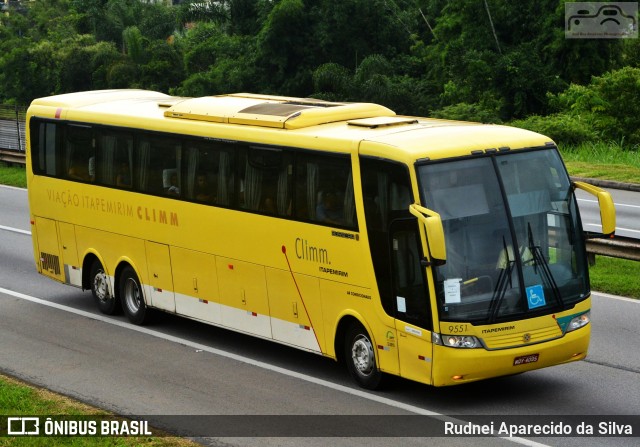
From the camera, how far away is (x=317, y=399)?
1315 cm

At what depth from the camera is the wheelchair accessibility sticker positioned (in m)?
12.4

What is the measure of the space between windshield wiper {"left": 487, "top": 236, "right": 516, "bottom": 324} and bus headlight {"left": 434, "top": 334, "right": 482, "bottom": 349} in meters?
0.26

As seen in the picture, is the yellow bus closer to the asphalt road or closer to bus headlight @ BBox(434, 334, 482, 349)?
bus headlight @ BBox(434, 334, 482, 349)

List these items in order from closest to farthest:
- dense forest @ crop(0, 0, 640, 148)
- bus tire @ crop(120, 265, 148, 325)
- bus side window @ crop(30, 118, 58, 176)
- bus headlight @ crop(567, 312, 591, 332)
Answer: bus headlight @ crop(567, 312, 591, 332), bus tire @ crop(120, 265, 148, 325), bus side window @ crop(30, 118, 58, 176), dense forest @ crop(0, 0, 640, 148)

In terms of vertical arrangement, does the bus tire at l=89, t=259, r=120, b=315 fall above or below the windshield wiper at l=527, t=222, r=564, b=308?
below

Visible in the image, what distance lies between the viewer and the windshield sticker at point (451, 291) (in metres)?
12.1

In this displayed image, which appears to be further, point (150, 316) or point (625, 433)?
point (150, 316)

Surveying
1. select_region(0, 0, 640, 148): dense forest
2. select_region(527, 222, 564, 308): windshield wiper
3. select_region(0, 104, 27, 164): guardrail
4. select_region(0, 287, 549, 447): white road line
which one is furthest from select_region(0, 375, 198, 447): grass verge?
select_region(0, 0, 640, 148): dense forest

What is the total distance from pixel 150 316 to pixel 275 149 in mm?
4272

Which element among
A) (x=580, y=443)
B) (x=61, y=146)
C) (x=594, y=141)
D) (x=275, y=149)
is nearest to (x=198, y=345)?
(x=275, y=149)

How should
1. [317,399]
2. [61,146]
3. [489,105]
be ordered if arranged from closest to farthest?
[317,399] < [61,146] < [489,105]

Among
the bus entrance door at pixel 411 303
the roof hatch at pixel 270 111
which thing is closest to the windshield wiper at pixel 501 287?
the bus entrance door at pixel 411 303

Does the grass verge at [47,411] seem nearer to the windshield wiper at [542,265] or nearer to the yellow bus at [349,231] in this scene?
the yellow bus at [349,231]

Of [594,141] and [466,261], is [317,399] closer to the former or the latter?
[466,261]
